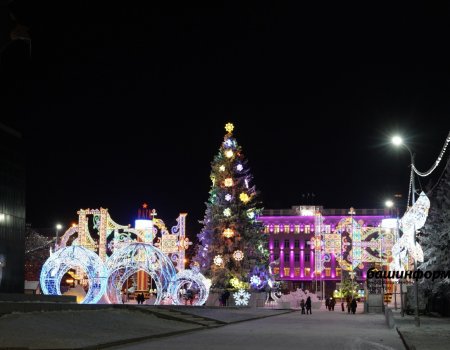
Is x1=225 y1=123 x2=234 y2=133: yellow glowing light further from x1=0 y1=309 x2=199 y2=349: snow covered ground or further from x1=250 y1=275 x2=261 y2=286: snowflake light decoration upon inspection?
x1=0 y1=309 x2=199 y2=349: snow covered ground

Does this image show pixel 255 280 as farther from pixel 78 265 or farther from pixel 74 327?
pixel 74 327

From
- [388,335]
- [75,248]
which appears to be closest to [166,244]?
[75,248]

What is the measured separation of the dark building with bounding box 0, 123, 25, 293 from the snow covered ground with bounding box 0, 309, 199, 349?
305 inches

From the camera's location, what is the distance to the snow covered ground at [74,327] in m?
18.5

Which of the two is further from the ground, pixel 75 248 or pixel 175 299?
pixel 75 248

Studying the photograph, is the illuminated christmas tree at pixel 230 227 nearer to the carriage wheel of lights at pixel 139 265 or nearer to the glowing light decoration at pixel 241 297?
the glowing light decoration at pixel 241 297

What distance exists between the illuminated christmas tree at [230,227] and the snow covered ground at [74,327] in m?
23.2

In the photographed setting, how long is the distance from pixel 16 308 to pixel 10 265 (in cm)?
1323

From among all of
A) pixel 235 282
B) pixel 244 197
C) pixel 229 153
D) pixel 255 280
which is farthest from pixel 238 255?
pixel 229 153

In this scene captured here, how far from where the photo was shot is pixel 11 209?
1384 inches

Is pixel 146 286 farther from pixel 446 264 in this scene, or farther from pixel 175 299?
pixel 446 264

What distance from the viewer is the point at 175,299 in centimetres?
4069

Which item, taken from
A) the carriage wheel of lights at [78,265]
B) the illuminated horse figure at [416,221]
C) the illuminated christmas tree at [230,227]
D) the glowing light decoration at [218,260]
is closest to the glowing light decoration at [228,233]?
the illuminated christmas tree at [230,227]

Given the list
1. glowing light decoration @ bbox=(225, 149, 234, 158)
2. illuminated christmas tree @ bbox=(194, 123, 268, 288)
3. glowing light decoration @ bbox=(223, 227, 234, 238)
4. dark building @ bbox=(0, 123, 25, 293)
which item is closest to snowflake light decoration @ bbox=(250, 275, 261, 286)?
illuminated christmas tree @ bbox=(194, 123, 268, 288)
